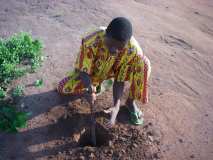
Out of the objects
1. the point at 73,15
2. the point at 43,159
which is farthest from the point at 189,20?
the point at 43,159

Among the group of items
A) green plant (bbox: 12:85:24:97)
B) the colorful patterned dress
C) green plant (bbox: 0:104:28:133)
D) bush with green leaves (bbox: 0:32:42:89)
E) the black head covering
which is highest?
the black head covering

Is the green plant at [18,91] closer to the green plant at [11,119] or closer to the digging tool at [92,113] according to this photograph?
the green plant at [11,119]

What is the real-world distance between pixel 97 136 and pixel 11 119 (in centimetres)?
87

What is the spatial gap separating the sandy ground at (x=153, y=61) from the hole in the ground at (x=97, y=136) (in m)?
0.19

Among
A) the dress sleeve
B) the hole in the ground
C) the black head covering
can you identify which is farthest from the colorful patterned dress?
the hole in the ground

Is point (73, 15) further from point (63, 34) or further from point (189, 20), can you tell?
point (189, 20)

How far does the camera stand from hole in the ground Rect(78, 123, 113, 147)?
3.40 metres

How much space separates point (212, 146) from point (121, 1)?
9.88ft

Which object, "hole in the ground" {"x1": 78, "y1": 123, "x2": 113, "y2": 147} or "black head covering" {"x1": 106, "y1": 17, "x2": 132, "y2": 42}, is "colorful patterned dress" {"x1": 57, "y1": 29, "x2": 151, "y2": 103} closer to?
"black head covering" {"x1": 106, "y1": 17, "x2": 132, "y2": 42}

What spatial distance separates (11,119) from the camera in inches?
133

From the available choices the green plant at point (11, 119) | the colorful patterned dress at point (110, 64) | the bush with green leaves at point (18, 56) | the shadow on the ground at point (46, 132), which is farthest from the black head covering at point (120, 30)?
the bush with green leaves at point (18, 56)

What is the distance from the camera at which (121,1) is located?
18.2 feet

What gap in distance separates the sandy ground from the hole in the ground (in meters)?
0.19

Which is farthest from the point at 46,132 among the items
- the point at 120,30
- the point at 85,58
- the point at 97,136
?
the point at 120,30
